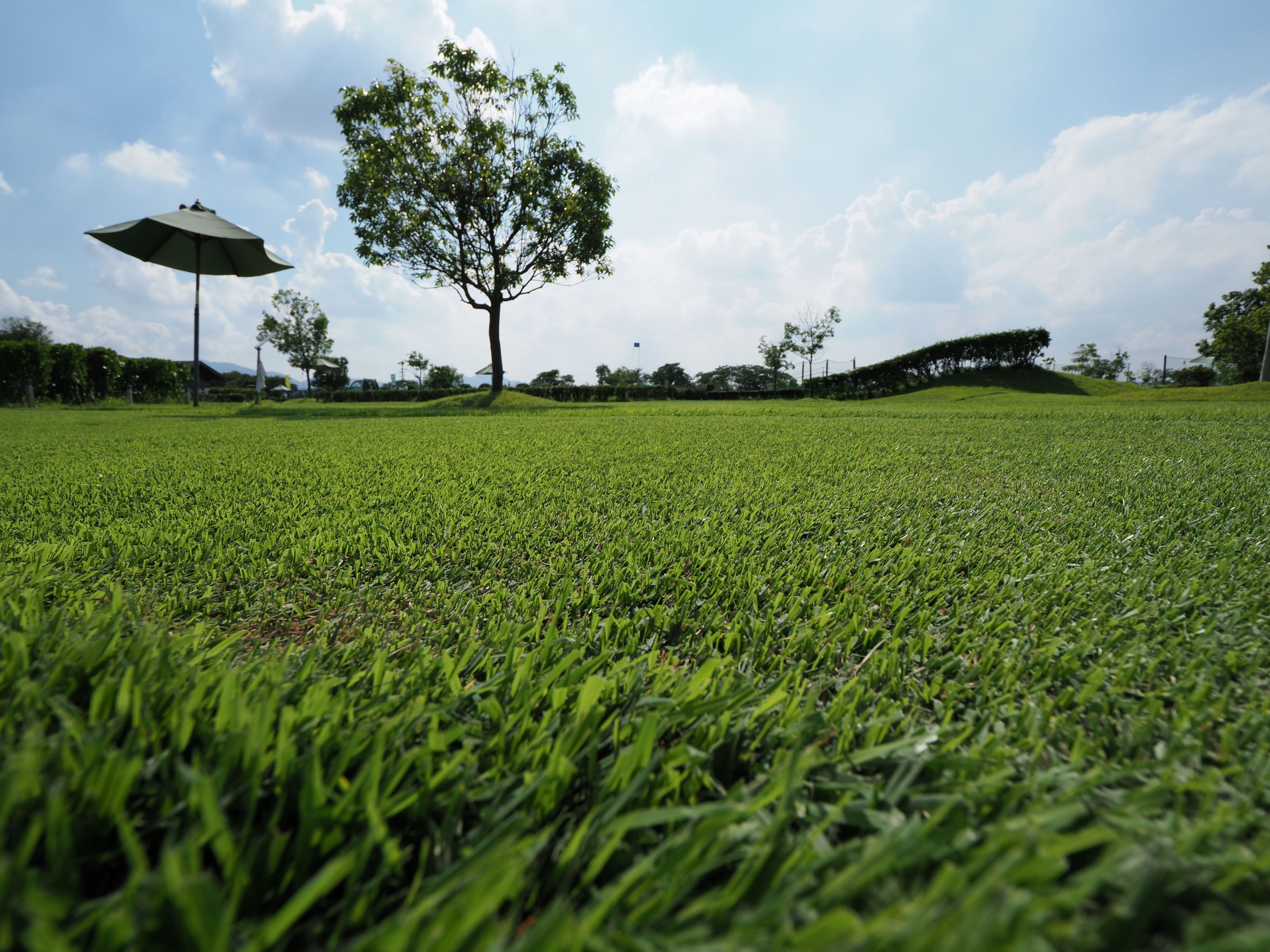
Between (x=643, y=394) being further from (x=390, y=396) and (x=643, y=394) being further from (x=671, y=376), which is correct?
(x=671, y=376)

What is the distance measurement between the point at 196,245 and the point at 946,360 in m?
28.4

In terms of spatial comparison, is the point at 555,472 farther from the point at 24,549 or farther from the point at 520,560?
the point at 24,549

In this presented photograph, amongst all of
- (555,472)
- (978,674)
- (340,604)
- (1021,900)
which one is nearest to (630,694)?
(1021,900)

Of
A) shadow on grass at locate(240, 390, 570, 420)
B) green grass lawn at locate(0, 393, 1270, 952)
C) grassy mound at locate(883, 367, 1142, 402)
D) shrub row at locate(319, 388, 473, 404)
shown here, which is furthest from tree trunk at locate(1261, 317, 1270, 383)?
shrub row at locate(319, 388, 473, 404)

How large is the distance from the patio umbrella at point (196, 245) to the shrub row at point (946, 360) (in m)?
23.9

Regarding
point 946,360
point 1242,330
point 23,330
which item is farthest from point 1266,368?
point 23,330

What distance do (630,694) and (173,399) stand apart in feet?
83.8

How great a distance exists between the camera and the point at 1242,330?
105 ft

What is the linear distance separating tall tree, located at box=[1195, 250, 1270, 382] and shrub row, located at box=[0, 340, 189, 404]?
48056mm

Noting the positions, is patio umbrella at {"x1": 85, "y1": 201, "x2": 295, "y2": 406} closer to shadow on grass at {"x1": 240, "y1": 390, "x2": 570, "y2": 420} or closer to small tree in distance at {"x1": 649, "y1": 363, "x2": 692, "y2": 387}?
shadow on grass at {"x1": 240, "y1": 390, "x2": 570, "y2": 420}

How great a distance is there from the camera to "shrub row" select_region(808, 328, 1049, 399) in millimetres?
25312

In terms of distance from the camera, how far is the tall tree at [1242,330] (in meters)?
30.2

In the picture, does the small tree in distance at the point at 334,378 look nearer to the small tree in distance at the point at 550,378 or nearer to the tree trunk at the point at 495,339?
the small tree in distance at the point at 550,378

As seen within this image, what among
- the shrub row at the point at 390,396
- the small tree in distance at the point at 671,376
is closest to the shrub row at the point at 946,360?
the shrub row at the point at 390,396
